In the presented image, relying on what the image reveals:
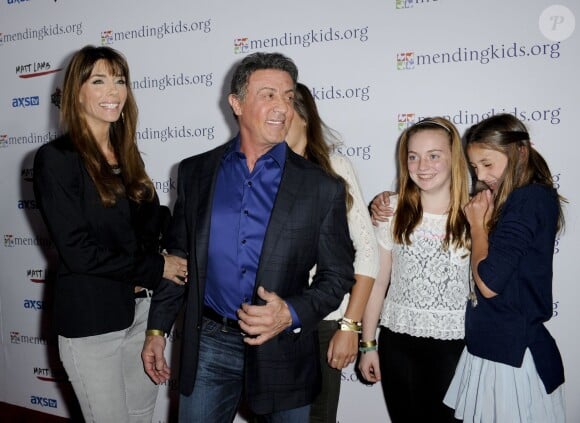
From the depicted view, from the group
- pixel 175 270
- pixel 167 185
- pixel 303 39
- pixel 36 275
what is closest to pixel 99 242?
pixel 175 270

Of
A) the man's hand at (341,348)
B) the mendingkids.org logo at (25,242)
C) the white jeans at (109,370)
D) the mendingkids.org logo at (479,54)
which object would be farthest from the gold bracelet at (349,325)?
the mendingkids.org logo at (25,242)

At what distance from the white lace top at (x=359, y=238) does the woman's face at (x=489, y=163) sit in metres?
0.51

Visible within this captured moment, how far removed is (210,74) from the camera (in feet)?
10.8

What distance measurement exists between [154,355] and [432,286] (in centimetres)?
120

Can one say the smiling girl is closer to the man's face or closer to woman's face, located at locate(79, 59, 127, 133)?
the man's face

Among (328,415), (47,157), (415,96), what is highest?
(415,96)

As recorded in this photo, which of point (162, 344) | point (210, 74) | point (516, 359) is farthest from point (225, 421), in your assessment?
point (210, 74)

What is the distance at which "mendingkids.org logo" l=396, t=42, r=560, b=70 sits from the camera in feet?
8.51

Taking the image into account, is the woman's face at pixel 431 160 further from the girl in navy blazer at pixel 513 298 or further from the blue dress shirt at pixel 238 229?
the blue dress shirt at pixel 238 229

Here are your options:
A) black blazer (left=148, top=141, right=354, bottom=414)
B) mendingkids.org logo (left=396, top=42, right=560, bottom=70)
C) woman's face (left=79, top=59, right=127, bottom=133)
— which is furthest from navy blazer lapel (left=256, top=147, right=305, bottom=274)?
mendingkids.org logo (left=396, top=42, right=560, bottom=70)

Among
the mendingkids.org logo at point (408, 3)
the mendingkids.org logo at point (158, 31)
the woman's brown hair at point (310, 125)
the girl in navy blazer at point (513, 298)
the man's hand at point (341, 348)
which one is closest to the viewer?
the girl in navy blazer at point (513, 298)

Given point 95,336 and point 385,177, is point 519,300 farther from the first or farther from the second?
point 95,336

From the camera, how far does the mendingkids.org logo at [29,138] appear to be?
379cm

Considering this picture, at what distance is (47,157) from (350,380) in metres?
2.25
